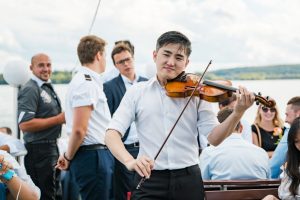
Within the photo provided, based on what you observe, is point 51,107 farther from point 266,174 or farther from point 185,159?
point 185,159

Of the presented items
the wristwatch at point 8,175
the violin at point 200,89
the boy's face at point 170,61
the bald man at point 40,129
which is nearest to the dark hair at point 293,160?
the violin at point 200,89

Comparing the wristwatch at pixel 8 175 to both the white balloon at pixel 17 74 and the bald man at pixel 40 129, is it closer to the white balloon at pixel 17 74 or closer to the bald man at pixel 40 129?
the bald man at pixel 40 129

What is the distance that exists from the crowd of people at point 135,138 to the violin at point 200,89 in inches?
1.2

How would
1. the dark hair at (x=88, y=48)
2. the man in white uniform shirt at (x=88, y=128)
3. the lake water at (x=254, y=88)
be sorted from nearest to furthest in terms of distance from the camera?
the man in white uniform shirt at (x=88, y=128)
the dark hair at (x=88, y=48)
the lake water at (x=254, y=88)

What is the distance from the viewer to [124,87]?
13.4 feet

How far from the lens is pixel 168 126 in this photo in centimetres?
221

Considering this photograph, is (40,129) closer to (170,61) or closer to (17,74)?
(17,74)

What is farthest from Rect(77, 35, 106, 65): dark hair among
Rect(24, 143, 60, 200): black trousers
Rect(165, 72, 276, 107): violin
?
Rect(165, 72, 276, 107): violin

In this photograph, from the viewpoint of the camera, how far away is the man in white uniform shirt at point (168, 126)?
2.18 meters

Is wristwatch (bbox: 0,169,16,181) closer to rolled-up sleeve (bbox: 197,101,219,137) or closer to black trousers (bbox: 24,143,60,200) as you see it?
rolled-up sleeve (bbox: 197,101,219,137)

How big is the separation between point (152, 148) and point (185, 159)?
17cm

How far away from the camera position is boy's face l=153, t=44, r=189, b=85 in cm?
221

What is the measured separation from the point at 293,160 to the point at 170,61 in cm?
117

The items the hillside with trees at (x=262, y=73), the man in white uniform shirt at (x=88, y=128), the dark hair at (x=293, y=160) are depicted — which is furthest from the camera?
the hillside with trees at (x=262, y=73)
